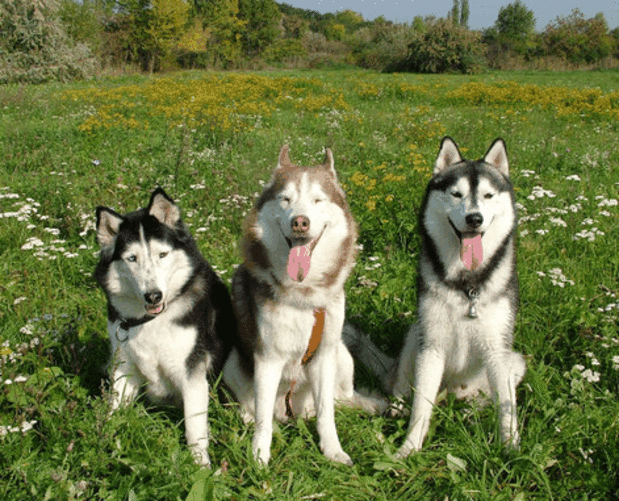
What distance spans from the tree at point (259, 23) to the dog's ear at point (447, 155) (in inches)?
2181

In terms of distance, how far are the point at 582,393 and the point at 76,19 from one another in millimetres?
46464

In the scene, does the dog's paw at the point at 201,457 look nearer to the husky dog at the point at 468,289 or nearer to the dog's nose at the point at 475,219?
the husky dog at the point at 468,289

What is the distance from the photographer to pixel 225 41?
4847 centimetres

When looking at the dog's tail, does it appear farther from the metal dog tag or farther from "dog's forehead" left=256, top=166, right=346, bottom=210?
"dog's forehead" left=256, top=166, right=346, bottom=210

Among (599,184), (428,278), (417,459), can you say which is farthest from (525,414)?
(599,184)

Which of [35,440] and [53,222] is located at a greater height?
[53,222]

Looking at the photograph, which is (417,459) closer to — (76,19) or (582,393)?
(582,393)

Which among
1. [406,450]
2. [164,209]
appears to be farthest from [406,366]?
[164,209]

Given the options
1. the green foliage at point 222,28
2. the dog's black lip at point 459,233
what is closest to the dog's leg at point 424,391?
the dog's black lip at point 459,233

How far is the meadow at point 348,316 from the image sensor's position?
2.43 meters

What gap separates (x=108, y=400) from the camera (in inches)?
95.3

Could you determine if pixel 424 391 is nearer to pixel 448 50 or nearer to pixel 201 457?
pixel 201 457

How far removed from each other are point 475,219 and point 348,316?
1754 millimetres

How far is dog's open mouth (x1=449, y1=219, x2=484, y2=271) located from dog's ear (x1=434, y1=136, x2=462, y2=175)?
1.79 feet
